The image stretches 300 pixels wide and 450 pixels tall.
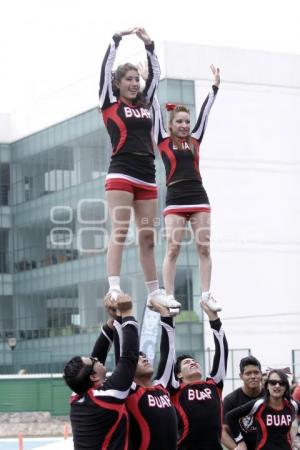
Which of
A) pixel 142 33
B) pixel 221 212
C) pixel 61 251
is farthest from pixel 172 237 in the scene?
pixel 61 251

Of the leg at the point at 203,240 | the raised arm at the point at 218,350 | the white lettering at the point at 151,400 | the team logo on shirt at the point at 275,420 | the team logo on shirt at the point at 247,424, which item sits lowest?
the team logo on shirt at the point at 247,424

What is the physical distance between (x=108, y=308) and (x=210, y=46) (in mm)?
38606

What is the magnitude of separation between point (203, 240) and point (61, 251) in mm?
44102

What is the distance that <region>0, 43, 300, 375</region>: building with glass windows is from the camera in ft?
154

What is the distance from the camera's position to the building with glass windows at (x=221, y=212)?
46969mm

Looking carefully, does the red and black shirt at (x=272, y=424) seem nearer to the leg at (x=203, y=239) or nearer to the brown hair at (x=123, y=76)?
the leg at (x=203, y=239)

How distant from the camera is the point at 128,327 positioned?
338 inches

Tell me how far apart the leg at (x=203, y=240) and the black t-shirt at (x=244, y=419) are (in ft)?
5.45

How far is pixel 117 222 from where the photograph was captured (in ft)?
32.8

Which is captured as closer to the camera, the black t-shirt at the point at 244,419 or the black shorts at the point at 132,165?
the black shorts at the point at 132,165

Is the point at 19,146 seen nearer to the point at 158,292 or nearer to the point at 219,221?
the point at 219,221

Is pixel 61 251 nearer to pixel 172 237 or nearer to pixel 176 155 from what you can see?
pixel 172 237

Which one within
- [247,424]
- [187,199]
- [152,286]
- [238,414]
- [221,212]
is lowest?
[247,424]

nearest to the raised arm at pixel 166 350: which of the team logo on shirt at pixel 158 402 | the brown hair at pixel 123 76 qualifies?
the team logo on shirt at pixel 158 402
